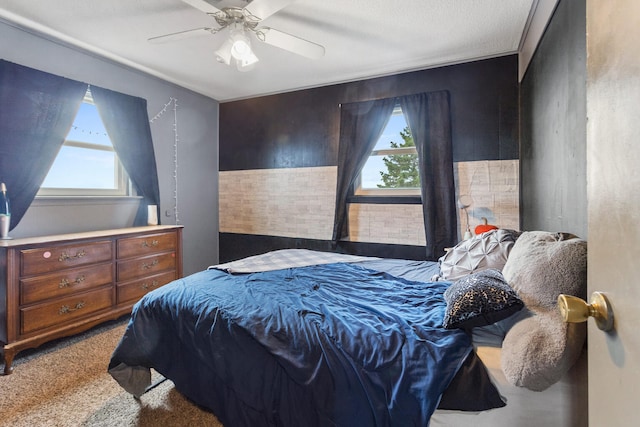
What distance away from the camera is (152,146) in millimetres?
3549

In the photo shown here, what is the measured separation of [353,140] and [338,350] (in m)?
2.72

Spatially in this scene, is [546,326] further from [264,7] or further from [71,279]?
[71,279]

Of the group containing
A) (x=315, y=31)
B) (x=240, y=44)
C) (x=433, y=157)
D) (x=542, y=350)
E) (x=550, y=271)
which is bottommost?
(x=542, y=350)

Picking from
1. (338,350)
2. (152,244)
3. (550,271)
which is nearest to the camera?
(550,271)

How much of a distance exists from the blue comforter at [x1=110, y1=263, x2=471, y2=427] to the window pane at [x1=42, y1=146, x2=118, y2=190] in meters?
1.93

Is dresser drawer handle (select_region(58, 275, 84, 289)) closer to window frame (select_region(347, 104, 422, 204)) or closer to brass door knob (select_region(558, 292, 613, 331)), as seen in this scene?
window frame (select_region(347, 104, 422, 204))

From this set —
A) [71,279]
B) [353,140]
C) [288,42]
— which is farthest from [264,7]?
[71,279]

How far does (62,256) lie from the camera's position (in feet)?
8.04

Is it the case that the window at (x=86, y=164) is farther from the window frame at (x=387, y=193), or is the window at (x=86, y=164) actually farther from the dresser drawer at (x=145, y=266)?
the window frame at (x=387, y=193)

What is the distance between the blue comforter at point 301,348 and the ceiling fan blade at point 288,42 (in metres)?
1.66

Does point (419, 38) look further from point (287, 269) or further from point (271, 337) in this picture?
point (271, 337)

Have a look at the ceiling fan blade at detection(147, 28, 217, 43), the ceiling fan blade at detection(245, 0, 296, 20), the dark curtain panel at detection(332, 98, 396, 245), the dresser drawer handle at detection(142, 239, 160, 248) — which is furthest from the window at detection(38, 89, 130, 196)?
the dark curtain panel at detection(332, 98, 396, 245)

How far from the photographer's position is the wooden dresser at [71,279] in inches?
85.0

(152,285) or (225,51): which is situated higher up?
(225,51)
